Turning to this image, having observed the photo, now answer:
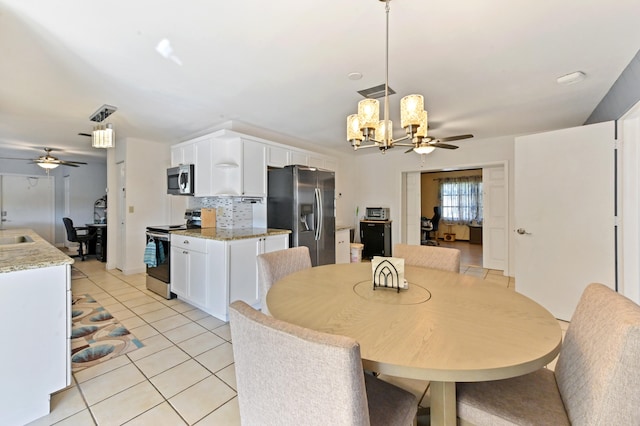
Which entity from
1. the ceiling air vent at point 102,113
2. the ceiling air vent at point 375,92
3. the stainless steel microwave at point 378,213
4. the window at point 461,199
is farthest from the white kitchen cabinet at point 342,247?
the window at point 461,199

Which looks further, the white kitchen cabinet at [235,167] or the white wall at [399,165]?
the white wall at [399,165]

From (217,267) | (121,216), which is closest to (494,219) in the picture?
(217,267)

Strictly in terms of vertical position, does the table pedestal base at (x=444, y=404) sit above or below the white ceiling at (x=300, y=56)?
below

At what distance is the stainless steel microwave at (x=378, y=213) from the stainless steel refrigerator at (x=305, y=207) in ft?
6.35

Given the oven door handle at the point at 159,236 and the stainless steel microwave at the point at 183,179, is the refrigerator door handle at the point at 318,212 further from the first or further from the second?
the oven door handle at the point at 159,236

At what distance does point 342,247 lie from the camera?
16.3 ft

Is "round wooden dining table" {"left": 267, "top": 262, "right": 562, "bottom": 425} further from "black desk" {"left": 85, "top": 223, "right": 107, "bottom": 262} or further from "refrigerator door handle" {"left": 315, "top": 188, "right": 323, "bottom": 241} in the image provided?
"black desk" {"left": 85, "top": 223, "right": 107, "bottom": 262}

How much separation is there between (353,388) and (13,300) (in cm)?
203

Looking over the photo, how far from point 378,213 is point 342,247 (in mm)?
1414

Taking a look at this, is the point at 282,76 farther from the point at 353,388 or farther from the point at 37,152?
the point at 37,152

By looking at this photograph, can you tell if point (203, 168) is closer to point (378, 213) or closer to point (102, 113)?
point (102, 113)

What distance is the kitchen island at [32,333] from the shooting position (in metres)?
1.57

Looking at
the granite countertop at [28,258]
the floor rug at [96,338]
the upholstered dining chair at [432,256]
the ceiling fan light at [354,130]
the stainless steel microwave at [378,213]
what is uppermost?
the ceiling fan light at [354,130]

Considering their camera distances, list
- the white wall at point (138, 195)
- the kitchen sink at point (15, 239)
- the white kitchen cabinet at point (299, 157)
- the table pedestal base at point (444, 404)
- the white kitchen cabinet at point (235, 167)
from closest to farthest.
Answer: the table pedestal base at point (444, 404)
the kitchen sink at point (15, 239)
the white kitchen cabinet at point (235, 167)
the white kitchen cabinet at point (299, 157)
the white wall at point (138, 195)
